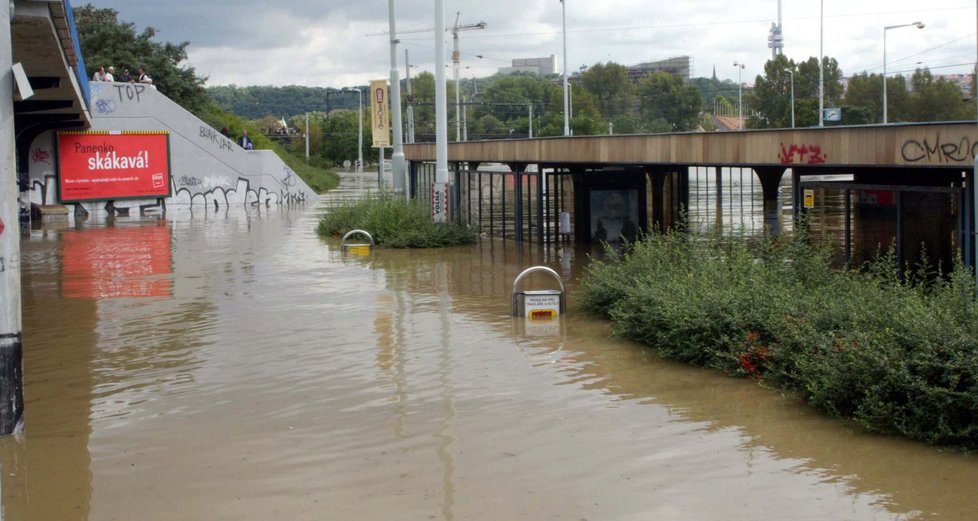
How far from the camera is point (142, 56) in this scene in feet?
207

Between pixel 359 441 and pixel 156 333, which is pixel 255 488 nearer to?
pixel 359 441

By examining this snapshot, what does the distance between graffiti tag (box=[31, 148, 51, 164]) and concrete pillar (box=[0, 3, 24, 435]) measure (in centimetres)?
3589

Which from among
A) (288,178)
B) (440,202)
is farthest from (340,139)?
(440,202)

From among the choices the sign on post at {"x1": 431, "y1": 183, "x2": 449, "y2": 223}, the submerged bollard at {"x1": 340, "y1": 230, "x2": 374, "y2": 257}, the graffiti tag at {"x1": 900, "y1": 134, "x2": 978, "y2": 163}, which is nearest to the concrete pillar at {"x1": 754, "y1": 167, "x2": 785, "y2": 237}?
the graffiti tag at {"x1": 900, "y1": 134, "x2": 978, "y2": 163}

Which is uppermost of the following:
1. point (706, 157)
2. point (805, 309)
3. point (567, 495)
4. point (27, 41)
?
point (27, 41)

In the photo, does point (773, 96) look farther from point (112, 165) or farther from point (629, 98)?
point (112, 165)

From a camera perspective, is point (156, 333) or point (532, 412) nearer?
point (532, 412)

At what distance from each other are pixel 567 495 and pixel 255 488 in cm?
220

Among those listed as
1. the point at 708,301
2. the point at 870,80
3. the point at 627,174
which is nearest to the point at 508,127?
the point at 870,80

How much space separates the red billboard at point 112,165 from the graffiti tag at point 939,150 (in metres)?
37.4

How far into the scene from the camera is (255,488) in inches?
304

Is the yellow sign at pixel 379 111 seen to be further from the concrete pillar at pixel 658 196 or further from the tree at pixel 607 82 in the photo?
the tree at pixel 607 82

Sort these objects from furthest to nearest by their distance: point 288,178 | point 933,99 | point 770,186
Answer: point 288,178, point 933,99, point 770,186

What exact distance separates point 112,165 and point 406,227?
22002 millimetres
